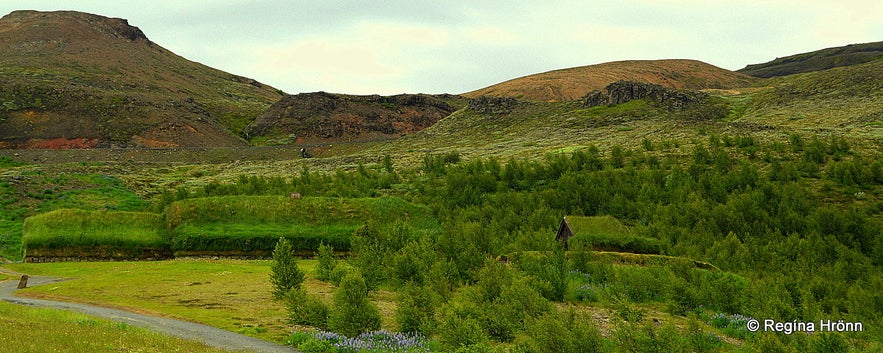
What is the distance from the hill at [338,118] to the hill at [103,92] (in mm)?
8395

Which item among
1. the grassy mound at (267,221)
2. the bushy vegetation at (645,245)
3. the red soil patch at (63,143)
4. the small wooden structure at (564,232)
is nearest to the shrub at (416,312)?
the bushy vegetation at (645,245)

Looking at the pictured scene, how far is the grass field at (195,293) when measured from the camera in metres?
19.6

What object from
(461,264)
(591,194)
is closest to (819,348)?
(461,264)

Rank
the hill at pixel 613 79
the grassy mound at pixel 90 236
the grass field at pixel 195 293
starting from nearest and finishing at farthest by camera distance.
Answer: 1. the grass field at pixel 195 293
2. the grassy mound at pixel 90 236
3. the hill at pixel 613 79

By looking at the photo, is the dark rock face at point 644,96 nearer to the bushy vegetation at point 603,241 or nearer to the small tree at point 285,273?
the bushy vegetation at point 603,241

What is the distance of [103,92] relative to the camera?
115750mm

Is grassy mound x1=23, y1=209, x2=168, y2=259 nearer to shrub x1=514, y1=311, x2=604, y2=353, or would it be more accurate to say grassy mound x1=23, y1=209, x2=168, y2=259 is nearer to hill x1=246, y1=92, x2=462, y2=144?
shrub x1=514, y1=311, x2=604, y2=353

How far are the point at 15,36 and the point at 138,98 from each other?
72.2 m

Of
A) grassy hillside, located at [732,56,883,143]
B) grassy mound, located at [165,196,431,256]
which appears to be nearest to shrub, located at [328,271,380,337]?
grassy mound, located at [165,196,431,256]

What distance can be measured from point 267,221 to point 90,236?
11.7m

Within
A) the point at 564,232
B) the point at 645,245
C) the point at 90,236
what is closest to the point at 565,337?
the point at 645,245

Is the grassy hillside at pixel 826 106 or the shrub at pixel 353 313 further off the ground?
the grassy hillside at pixel 826 106

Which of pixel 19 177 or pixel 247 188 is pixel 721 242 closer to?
pixel 247 188

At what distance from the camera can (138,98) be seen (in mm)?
118562
